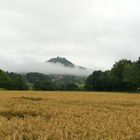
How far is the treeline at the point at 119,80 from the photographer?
12094 cm

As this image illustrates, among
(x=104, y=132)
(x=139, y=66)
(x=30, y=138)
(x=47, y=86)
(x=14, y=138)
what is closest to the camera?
(x=14, y=138)

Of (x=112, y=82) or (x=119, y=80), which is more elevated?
(x=119, y=80)

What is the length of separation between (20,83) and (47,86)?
8804 millimetres

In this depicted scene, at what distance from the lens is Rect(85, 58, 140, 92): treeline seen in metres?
121

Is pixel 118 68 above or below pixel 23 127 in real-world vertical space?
above

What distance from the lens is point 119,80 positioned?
130m

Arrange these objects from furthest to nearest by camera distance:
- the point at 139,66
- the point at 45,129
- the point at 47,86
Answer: the point at 47,86
the point at 139,66
the point at 45,129

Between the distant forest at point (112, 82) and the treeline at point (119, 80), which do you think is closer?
the treeline at point (119, 80)

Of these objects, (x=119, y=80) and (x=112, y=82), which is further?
(x=119, y=80)

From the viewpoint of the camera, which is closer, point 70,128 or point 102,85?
point 70,128

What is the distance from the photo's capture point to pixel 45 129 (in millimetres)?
9227

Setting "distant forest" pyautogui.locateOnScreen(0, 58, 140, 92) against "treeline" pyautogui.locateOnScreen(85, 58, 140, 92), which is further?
"distant forest" pyautogui.locateOnScreen(0, 58, 140, 92)

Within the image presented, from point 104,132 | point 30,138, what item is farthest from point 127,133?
point 30,138

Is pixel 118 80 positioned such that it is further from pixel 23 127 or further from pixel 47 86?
pixel 23 127
